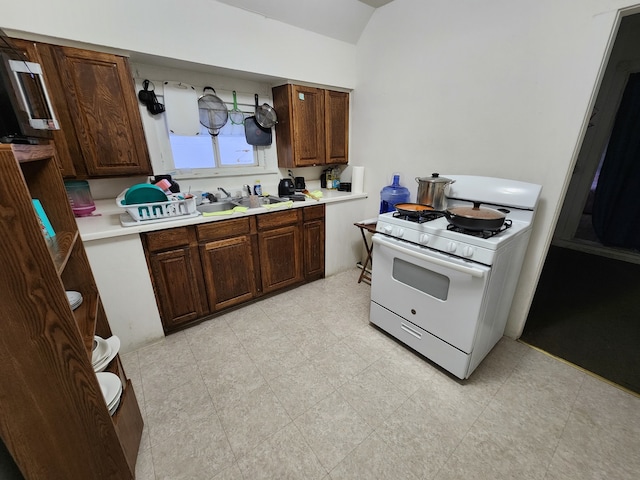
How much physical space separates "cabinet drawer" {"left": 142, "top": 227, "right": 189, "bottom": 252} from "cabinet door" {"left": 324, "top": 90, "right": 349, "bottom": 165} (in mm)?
1786

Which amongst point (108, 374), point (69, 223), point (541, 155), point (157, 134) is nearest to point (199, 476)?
point (108, 374)

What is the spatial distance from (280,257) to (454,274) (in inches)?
62.9

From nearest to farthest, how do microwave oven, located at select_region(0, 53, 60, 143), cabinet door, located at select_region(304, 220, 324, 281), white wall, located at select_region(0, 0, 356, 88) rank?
microwave oven, located at select_region(0, 53, 60, 143) → white wall, located at select_region(0, 0, 356, 88) → cabinet door, located at select_region(304, 220, 324, 281)

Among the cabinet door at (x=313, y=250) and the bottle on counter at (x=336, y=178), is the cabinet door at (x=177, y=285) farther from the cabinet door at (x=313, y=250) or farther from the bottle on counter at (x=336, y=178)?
the bottle on counter at (x=336, y=178)

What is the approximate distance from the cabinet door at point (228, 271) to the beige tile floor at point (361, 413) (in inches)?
13.8

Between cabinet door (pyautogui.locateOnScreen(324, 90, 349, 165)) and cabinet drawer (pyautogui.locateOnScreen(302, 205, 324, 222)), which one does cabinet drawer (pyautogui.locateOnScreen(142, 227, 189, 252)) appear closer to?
cabinet drawer (pyautogui.locateOnScreen(302, 205, 324, 222))

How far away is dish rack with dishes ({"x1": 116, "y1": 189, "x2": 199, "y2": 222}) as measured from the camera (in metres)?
1.83

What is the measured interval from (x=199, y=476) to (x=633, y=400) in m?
2.45

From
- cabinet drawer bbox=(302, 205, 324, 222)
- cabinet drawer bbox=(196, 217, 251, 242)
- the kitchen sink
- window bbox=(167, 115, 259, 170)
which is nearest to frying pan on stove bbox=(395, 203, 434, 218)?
cabinet drawer bbox=(302, 205, 324, 222)

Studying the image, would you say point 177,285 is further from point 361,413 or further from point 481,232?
point 481,232

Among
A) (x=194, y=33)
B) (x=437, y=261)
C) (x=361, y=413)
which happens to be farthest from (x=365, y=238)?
(x=194, y=33)

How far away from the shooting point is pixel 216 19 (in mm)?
2074

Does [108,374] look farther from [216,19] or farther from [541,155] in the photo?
[541,155]

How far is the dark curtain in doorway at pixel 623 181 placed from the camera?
3.11 metres
